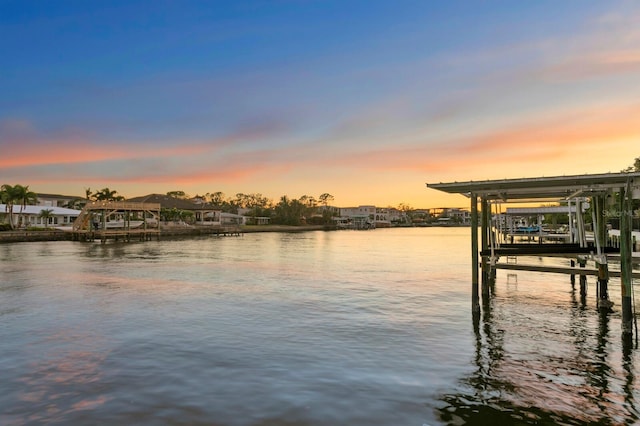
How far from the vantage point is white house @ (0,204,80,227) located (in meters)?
73.7

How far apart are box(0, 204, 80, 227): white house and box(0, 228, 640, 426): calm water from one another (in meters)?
64.7

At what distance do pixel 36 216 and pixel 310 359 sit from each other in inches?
3344

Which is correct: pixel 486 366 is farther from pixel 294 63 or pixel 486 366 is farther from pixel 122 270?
pixel 122 270

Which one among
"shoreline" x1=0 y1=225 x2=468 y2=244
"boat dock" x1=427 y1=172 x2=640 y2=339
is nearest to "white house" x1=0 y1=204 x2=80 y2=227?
"shoreline" x1=0 y1=225 x2=468 y2=244

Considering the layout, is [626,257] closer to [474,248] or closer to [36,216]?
[474,248]

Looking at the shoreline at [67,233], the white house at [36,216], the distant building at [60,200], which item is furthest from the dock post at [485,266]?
the distant building at [60,200]

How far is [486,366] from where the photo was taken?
9.95 meters

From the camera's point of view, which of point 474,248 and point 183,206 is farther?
point 183,206

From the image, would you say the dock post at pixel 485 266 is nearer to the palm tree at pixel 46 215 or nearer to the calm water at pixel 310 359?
the calm water at pixel 310 359

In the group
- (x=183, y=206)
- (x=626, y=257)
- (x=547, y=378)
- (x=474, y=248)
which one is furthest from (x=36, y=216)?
(x=626, y=257)

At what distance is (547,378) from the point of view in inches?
358

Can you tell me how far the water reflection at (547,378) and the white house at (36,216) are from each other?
8153 centimetres

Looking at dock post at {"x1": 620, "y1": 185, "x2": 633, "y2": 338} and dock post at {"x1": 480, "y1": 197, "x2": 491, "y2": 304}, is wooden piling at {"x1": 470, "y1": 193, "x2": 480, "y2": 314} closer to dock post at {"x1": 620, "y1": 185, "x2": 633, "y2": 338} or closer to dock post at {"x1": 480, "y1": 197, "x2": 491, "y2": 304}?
dock post at {"x1": 480, "y1": 197, "x2": 491, "y2": 304}

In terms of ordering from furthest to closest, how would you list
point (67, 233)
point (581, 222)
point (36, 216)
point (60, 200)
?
A: point (60, 200), point (36, 216), point (67, 233), point (581, 222)
